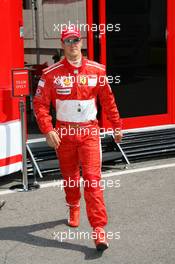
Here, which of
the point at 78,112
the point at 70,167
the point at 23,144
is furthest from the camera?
the point at 23,144

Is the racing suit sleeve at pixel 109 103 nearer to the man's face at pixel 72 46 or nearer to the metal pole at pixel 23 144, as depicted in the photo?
the man's face at pixel 72 46

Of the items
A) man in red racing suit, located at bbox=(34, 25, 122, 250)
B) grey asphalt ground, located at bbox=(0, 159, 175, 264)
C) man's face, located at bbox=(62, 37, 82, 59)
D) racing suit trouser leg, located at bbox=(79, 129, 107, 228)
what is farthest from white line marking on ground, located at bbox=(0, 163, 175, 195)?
man's face, located at bbox=(62, 37, 82, 59)

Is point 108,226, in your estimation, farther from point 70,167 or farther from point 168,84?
point 168,84

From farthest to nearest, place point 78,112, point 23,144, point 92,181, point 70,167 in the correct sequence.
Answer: point 23,144 → point 70,167 → point 78,112 → point 92,181

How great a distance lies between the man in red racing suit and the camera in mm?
4074

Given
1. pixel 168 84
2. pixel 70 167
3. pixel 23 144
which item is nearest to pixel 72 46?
pixel 70 167

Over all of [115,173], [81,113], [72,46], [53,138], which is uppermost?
[72,46]

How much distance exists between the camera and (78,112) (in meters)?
4.19

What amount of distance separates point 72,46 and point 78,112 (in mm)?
529

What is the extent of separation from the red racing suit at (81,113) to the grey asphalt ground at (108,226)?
312 mm

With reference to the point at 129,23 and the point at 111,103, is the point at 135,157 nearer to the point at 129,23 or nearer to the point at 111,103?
the point at 129,23

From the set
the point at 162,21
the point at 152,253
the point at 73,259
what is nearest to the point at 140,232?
the point at 152,253

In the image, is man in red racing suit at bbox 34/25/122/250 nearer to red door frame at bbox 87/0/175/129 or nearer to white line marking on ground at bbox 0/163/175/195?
white line marking on ground at bbox 0/163/175/195

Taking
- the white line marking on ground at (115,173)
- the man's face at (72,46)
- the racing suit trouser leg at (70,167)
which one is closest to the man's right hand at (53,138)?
the racing suit trouser leg at (70,167)
